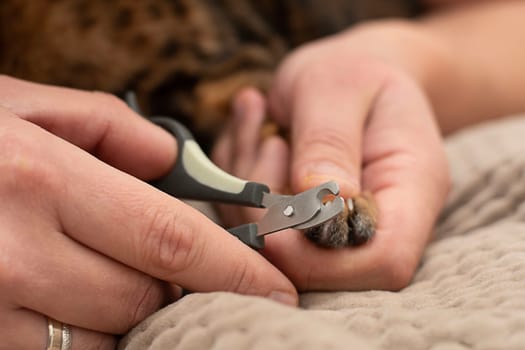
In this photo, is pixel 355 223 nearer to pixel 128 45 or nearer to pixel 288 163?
pixel 288 163

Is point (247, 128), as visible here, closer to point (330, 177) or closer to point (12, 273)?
point (330, 177)

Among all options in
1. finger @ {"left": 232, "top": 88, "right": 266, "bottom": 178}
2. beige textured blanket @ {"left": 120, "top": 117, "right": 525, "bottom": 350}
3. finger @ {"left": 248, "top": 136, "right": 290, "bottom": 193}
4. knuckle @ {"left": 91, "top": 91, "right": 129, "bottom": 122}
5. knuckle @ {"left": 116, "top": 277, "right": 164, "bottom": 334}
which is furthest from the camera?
finger @ {"left": 232, "top": 88, "right": 266, "bottom": 178}

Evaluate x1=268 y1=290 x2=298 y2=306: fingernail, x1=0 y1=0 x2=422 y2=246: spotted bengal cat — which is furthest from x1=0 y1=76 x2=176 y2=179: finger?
x1=0 y1=0 x2=422 y2=246: spotted bengal cat

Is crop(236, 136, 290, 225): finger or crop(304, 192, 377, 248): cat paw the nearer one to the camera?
crop(304, 192, 377, 248): cat paw

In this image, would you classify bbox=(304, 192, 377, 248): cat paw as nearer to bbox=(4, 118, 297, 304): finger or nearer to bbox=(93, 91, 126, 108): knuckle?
bbox=(4, 118, 297, 304): finger

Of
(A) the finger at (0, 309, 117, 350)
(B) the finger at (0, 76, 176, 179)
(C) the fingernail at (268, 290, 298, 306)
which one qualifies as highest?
(B) the finger at (0, 76, 176, 179)

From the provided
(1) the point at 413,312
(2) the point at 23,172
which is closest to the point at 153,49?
(2) the point at 23,172

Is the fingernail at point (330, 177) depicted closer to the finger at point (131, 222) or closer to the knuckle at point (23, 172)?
the finger at point (131, 222)
